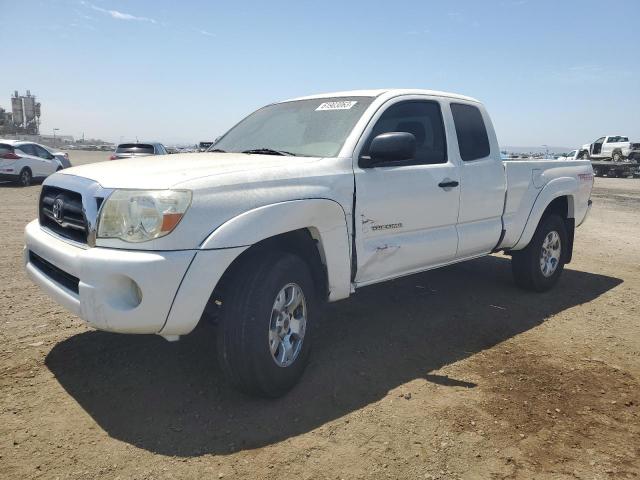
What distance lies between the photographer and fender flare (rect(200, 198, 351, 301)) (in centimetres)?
275

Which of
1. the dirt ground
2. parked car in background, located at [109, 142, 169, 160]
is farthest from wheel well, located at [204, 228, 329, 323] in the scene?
parked car in background, located at [109, 142, 169, 160]

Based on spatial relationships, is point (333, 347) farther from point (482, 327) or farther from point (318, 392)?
point (482, 327)

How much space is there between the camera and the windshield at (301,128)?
3738mm

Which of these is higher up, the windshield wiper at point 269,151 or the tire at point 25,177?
the windshield wiper at point 269,151

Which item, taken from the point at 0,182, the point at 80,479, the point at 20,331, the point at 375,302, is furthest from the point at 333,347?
the point at 0,182

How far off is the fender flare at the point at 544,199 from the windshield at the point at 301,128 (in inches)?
94.5

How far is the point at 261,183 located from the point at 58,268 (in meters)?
1.28

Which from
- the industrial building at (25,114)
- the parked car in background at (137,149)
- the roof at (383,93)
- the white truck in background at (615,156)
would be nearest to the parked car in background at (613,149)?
the white truck in background at (615,156)

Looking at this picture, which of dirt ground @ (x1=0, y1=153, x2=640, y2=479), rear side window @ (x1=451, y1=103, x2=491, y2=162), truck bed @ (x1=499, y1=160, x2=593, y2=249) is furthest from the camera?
truck bed @ (x1=499, y1=160, x2=593, y2=249)

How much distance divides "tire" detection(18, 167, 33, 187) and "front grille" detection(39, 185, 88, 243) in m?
15.6

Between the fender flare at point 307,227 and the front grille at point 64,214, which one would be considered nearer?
the fender flare at point 307,227

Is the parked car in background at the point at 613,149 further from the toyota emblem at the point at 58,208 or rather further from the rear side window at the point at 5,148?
the toyota emblem at the point at 58,208

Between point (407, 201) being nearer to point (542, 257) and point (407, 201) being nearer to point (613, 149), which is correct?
point (542, 257)

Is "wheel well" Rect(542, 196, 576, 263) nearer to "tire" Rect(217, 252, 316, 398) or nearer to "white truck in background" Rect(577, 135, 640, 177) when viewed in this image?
"tire" Rect(217, 252, 316, 398)
